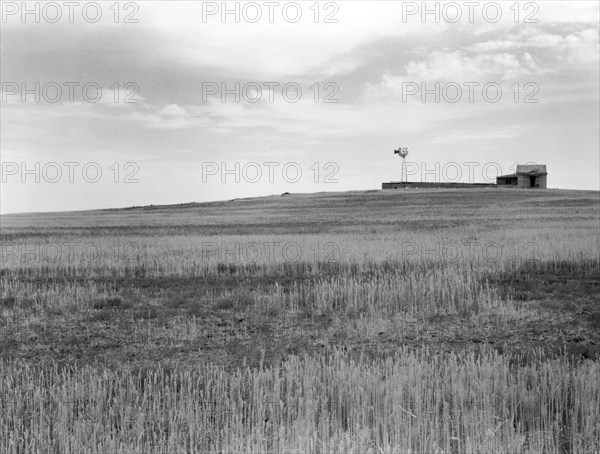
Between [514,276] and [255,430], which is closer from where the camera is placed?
[255,430]

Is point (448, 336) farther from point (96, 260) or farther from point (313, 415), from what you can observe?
point (96, 260)

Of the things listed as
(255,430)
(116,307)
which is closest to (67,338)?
(116,307)

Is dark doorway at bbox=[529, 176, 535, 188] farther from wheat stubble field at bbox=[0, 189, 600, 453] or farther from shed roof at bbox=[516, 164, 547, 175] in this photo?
wheat stubble field at bbox=[0, 189, 600, 453]

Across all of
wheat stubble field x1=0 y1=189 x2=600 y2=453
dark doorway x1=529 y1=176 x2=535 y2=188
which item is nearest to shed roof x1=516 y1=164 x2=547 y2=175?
dark doorway x1=529 y1=176 x2=535 y2=188

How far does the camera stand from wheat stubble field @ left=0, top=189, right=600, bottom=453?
8.30 metres

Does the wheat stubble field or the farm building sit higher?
the farm building

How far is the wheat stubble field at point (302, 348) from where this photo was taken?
8.30m

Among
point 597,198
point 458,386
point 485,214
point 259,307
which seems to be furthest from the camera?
point 597,198

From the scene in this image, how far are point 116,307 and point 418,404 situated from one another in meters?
10.4

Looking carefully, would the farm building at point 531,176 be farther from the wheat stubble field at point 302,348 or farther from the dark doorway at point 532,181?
the wheat stubble field at point 302,348

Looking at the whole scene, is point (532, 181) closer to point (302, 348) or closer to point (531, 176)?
point (531, 176)

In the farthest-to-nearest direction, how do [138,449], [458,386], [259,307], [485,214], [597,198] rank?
1. [597,198]
2. [485,214]
3. [259,307]
4. [458,386]
5. [138,449]

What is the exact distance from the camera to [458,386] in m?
9.70

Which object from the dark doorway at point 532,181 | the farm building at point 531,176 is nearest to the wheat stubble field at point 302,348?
the farm building at point 531,176
